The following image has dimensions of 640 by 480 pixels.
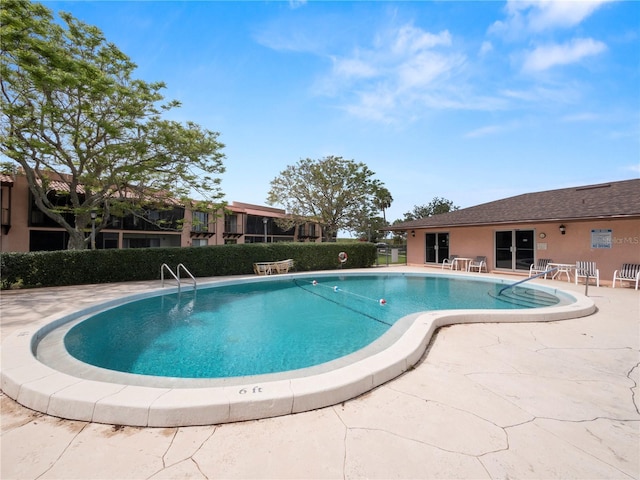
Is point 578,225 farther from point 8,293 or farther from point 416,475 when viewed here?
Result: point 8,293

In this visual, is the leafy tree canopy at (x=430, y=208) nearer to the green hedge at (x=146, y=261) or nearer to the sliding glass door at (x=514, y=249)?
the sliding glass door at (x=514, y=249)

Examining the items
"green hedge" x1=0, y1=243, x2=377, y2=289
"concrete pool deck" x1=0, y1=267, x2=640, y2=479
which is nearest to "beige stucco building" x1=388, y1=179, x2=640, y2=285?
"green hedge" x1=0, y1=243, x2=377, y2=289

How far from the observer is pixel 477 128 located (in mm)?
12781

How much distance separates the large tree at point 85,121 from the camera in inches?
379

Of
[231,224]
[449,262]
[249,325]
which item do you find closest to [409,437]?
[249,325]

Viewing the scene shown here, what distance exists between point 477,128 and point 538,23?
5.09 m

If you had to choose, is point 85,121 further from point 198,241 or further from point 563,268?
point 563,268

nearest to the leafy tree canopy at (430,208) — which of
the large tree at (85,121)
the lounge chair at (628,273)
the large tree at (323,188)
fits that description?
the large tree at (323,188)

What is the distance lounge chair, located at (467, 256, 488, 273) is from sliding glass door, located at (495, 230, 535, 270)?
61cm

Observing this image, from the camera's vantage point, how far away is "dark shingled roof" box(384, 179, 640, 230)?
37.4 ft

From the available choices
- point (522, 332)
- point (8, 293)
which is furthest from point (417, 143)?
point (8, 293)

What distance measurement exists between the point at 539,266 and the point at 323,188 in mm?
16626

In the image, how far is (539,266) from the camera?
1338 cm

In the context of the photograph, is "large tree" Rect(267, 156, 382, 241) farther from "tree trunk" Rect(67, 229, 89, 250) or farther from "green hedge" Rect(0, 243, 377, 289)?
"tree trunk" Rect(67, 229, 89, 250)
